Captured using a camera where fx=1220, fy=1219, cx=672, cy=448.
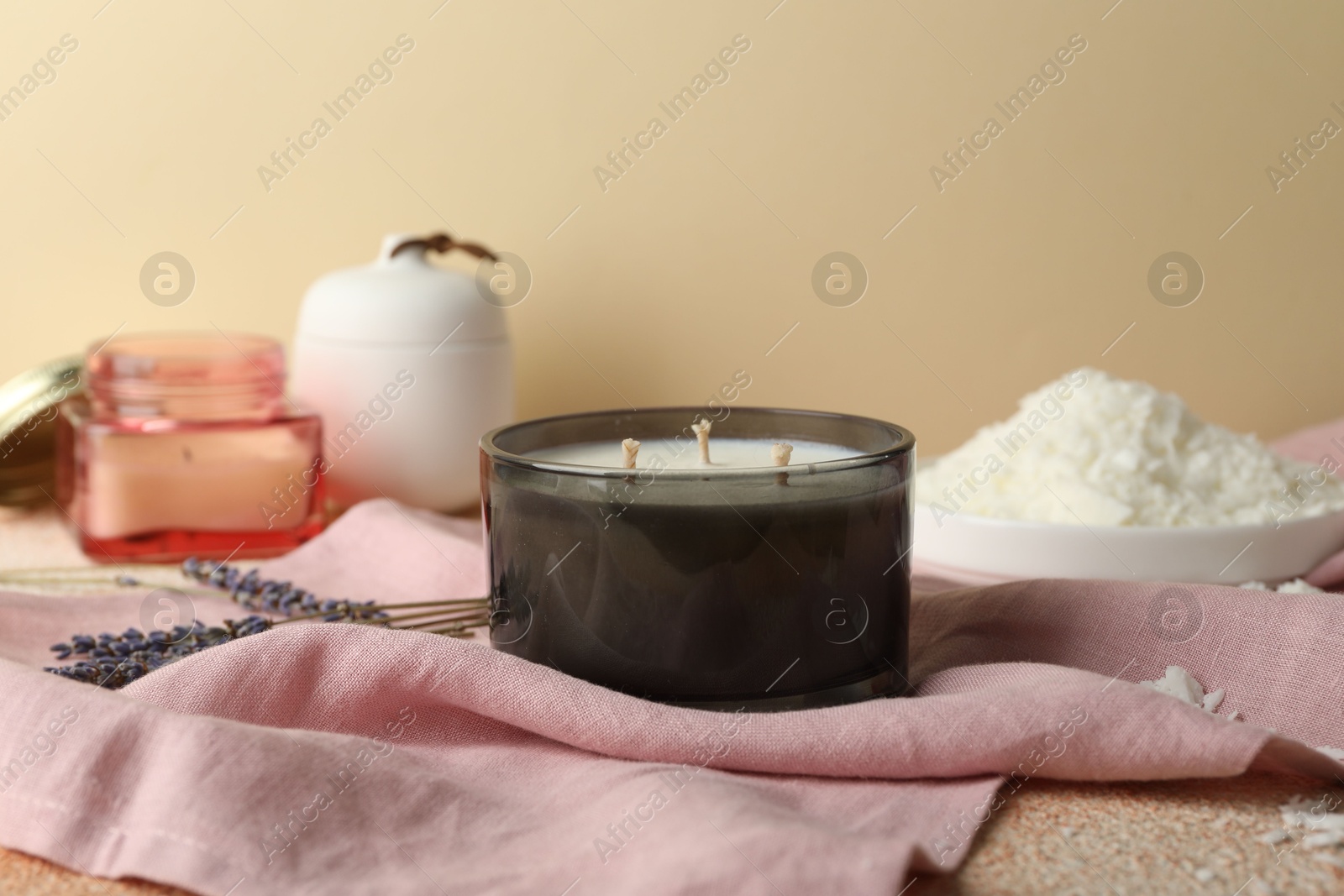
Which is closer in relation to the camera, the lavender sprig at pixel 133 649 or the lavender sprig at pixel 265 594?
the lavender sprig at pixel 133 649

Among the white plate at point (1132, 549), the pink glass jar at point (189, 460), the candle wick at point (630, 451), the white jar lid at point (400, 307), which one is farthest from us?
the white jar lid at point (400, 307)

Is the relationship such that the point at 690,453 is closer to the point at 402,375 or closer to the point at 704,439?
the point at 704,439

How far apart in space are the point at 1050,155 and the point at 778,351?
0.36 m

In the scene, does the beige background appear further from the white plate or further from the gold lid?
the white plate

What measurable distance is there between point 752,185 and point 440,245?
0.35 m

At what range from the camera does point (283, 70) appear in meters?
1.33

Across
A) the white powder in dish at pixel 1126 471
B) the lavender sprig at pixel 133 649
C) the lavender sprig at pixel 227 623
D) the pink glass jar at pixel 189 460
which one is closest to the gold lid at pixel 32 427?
the pink glass jar at pixel 189 460

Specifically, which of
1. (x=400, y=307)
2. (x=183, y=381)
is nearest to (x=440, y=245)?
(x=400, y=307)

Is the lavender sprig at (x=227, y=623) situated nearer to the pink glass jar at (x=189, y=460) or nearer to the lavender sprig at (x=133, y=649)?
the lavender sprig at (x=133, y=649)

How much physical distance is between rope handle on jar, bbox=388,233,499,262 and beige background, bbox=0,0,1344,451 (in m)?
0.13

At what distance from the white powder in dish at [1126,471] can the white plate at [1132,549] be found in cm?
2

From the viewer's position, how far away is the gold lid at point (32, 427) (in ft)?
3.98

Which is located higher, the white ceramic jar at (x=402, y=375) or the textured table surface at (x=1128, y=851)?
the white ceramic jar at (x=402, y=375)

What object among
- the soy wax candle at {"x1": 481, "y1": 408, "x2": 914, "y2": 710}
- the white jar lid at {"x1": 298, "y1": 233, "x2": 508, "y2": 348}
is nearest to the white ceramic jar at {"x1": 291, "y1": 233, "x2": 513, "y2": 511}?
the white jar lid at {"x1": 298, "y1": 233, "x2": 508, "y2": 348}
